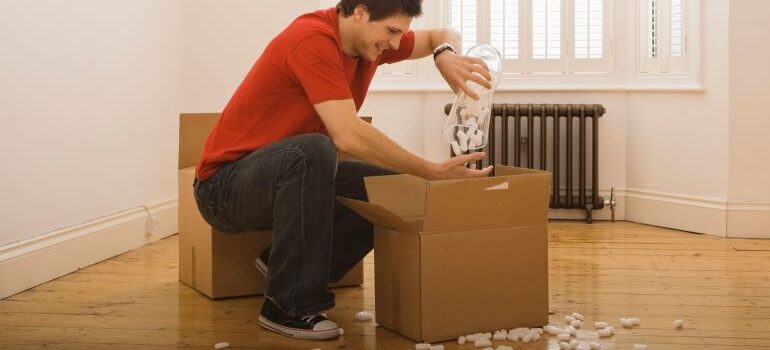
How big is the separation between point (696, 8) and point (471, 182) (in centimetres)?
234

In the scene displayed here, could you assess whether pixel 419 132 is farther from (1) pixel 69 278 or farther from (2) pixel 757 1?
(1) pixel 69 278

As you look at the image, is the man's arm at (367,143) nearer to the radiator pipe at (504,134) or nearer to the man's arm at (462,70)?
the man's arm at (462,70)

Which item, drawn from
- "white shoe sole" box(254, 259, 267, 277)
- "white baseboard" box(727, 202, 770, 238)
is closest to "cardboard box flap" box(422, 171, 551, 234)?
"white shoe sole" box(254, 259, 267, 277)

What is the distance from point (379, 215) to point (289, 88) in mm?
411

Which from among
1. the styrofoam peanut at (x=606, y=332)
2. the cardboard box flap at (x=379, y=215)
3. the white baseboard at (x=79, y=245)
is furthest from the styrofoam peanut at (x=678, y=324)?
the white baseboard at (x=79, y=245)

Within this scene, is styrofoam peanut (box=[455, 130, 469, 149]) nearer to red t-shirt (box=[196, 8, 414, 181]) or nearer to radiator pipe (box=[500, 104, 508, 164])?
red t-shirt (box=[196, 8, 414, 181])

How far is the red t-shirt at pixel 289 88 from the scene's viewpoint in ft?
7.50

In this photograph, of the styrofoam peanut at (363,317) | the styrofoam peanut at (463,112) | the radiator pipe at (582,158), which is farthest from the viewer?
the radiator pipe at (582,158)

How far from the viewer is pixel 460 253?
2.29m

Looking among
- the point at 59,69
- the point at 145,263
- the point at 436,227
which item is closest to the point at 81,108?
the point at 59,69

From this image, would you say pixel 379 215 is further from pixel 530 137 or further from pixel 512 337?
pixel 530 137

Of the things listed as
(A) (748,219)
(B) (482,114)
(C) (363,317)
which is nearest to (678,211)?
(A) (748,219)

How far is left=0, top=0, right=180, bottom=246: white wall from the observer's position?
2996 millimetres

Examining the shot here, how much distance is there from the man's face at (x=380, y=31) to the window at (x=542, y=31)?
7.45 feet
